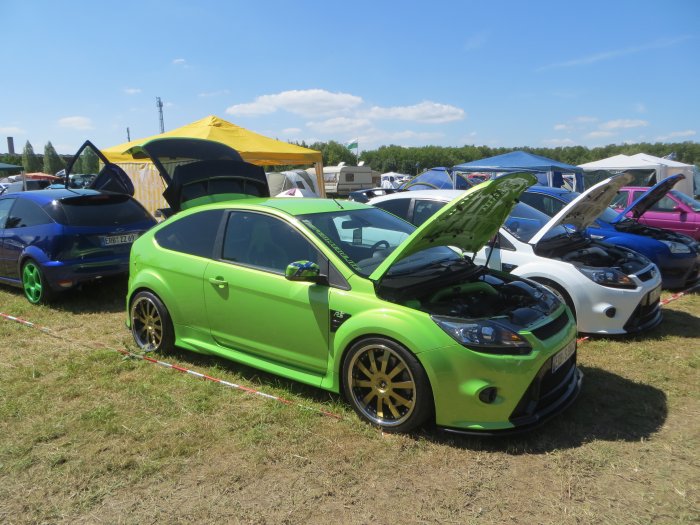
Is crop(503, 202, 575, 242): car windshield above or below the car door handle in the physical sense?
above

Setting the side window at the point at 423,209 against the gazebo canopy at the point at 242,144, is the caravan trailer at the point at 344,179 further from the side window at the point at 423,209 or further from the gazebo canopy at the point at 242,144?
the side window at the point at 423,209

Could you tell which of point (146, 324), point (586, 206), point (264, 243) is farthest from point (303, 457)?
point (586, 206)

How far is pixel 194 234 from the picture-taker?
4.51m

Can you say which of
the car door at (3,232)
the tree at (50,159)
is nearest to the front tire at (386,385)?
the car door at (3,232)

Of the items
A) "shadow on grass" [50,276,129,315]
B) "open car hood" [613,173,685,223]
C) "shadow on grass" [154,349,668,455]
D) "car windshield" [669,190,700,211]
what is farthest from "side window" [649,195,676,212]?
"shadow on grass" [50,276,129,315]

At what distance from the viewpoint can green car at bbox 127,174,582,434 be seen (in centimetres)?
310

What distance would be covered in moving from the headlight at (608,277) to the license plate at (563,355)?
166 cm

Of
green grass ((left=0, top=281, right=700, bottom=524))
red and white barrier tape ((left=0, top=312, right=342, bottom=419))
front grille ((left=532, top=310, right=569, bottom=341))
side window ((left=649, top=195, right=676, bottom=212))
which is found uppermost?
side window ((left=649, top=195, right=676, bottom=212))

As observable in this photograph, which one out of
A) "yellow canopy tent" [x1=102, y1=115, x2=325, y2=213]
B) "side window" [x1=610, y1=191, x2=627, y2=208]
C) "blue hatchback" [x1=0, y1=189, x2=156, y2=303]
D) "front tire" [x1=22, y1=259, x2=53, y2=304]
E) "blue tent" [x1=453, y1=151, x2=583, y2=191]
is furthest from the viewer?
"blue tent" [x1=453, y1=151, x2=583, y2=191]

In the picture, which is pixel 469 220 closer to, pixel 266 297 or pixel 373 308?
pixel 373 308

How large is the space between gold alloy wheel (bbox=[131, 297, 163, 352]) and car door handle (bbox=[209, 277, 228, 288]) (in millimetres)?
827

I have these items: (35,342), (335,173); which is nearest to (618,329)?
(35,342)

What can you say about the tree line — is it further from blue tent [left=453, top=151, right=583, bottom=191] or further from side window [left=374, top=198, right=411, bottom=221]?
side window [left=374, top=198, right=411, bottom=221]

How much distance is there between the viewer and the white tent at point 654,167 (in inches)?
818
